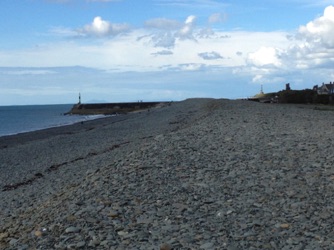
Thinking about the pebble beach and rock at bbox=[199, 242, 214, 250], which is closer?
rock at bbox=[199, 242, 214, 250]

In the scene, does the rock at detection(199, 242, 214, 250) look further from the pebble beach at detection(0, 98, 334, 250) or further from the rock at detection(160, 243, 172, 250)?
the rock at detection(160, 243, 172, 250)

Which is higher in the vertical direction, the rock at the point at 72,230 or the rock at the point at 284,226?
the rock at the point at 284,226

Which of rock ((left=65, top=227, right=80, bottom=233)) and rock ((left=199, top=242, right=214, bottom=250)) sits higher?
rock ((left=65, top=227, right=80, bottom=233))

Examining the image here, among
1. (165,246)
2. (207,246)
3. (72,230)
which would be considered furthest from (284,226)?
(72,230)

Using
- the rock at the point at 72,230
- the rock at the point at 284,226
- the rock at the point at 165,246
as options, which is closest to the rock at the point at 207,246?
the rock at the point at 165,246

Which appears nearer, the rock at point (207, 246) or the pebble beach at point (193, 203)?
the rock at point (207, 246)

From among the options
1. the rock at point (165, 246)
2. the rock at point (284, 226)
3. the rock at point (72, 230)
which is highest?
the rock at point (284, 226)

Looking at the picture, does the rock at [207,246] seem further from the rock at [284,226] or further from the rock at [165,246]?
the rock at [284,226]

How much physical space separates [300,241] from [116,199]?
3.20 m

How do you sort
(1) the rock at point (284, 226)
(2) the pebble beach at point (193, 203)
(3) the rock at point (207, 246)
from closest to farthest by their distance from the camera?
(3) the rock at point (207, 246) → (2) the pebble beach at point (193, 203) → (1) the rock at point (284, 226)

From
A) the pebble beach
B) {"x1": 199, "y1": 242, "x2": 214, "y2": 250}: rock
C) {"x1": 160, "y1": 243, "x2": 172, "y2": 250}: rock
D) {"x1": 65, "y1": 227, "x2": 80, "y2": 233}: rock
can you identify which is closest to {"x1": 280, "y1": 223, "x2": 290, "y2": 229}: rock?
the pebble beach

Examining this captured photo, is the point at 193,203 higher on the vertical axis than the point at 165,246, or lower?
higher

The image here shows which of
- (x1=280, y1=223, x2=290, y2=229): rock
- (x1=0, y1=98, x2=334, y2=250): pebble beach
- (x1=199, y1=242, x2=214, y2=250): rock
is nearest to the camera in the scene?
(x1=199, y1=242, x2=214, y2=250): rock

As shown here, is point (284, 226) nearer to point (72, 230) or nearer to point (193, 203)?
point (193, 203)
